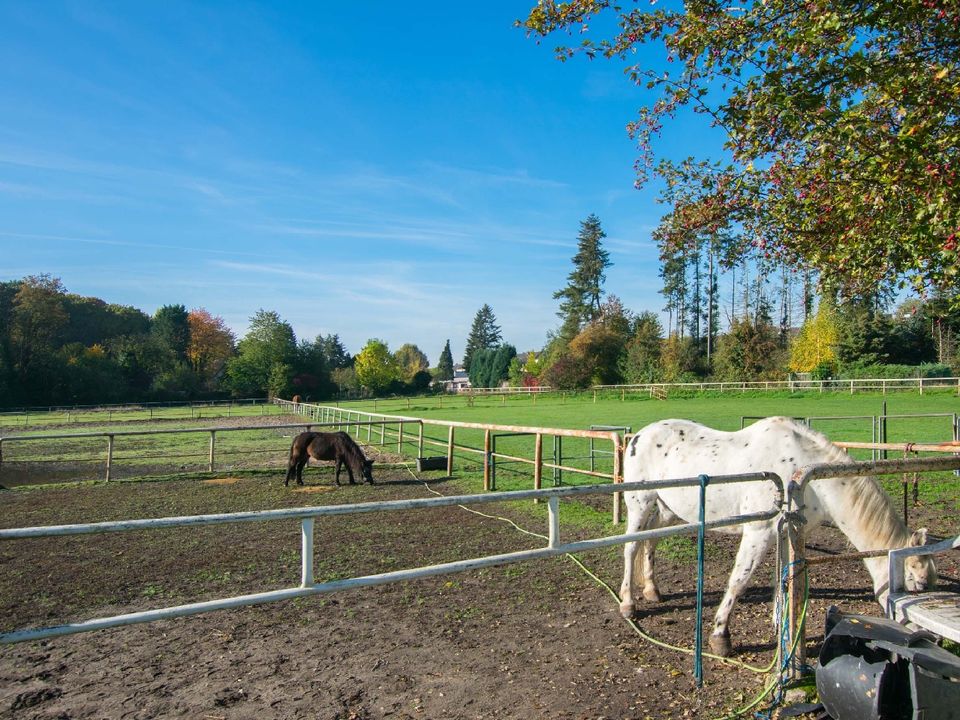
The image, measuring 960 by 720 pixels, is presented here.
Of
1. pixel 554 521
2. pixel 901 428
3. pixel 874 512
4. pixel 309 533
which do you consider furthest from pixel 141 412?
pixel 874 512

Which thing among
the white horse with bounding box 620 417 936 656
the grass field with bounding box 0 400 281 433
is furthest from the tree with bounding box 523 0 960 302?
the grass field with bounding box 0 400 281 433

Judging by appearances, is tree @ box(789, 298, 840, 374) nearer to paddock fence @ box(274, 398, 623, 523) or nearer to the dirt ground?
paddock fence @ box(274, 398, 623, 523)

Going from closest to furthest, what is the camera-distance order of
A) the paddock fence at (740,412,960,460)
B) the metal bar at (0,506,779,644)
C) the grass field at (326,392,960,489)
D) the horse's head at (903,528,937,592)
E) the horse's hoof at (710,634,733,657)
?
1. the metal bar at (0,506,779,644)
2. the horse's head at (903,528,937,592)
3. the horse's hoof at (710,634,733,657)
4. the paddock fence at (740,412,960,460)
5. the grass field at (326,392,960,489)

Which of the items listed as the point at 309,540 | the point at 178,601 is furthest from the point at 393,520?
the point at 309,540

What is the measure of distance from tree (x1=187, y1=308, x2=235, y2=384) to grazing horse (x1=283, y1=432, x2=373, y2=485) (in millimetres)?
70922

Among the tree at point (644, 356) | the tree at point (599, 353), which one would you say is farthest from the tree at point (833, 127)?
the tree at point (599, 353)

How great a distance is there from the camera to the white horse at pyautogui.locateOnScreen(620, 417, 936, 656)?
378 centimetres

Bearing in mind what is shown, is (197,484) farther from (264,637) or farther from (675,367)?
(675,367)

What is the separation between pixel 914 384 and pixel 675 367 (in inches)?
737

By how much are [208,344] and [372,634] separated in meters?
86.2

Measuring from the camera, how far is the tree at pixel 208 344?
80.4 metres

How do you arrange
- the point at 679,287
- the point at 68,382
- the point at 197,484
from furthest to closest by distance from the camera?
the point at 679,287 → the point at 68,382 → the point at 197,484

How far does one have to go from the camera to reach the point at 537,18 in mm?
6652

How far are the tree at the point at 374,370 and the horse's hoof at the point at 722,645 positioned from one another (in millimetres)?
74484
